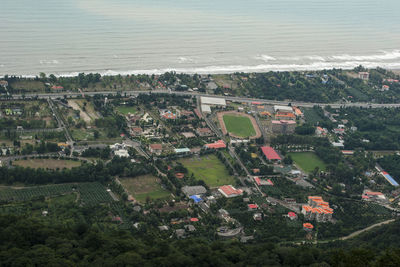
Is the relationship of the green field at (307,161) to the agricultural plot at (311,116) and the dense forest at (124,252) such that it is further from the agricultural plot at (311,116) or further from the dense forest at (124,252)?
the dense forest at (124,252)

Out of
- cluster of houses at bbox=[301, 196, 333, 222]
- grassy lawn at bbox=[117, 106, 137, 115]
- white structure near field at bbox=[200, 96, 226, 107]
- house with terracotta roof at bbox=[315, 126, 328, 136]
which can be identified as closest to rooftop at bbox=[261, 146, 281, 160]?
house with terracotta roof at bbox=[315, 126, 328, 136]

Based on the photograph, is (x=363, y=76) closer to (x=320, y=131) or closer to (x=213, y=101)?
(x=320, y=131)

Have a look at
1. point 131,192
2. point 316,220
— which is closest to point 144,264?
point 131,192

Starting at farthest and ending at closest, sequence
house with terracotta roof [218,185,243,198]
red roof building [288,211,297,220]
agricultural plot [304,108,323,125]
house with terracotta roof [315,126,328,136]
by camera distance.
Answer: agricultural plot [304,108,323,125], house with terracotta roof [315,126,328,136], house with terracotta roof [218,185,243,198], red roof building [288,211,297,220]

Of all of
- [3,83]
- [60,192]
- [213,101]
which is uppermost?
[3,83]

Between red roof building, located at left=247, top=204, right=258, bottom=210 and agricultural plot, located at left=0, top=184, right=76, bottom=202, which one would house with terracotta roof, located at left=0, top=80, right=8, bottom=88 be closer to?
agricultural plot, located at left=0, top=184, right=76, bottom=202

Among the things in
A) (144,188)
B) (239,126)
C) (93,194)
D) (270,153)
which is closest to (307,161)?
(270,153)
